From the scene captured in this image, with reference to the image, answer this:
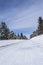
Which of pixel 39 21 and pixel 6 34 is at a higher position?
pixel 39 21

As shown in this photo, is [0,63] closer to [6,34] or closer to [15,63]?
[15,63]

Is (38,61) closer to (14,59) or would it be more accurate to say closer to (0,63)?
(14,59)

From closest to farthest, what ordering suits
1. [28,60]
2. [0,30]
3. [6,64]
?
[6,64]
[28,60]
[0,30]

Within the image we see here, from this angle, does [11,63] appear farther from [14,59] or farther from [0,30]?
[0,30]

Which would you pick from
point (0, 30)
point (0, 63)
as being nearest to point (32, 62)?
point (0, 63)

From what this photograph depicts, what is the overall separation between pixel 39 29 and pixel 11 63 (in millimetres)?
41730

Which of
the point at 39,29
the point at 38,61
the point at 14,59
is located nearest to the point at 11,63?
the point at 14,59

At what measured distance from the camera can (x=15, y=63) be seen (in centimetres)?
166

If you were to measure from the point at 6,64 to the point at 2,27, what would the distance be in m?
38.1

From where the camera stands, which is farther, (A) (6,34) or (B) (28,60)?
(A) (6,34)

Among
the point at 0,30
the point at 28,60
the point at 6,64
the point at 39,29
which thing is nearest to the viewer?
the point at 6,64

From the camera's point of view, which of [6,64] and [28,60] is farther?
[28,60]

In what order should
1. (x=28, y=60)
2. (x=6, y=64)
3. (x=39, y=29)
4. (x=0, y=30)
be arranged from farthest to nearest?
(x=39, y=29)
(x=0, y=30)
(x=28, y=60)
(x=6, y=64)

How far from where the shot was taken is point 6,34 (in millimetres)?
38406
